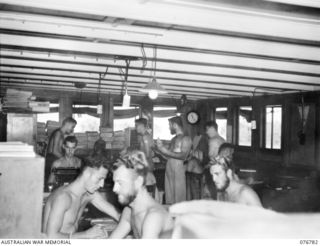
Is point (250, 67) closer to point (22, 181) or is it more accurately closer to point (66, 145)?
point (66, 145)

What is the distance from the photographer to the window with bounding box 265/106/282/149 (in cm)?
816

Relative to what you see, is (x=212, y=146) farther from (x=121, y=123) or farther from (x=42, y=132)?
(x=42, y=132)

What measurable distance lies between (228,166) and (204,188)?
8.89ft

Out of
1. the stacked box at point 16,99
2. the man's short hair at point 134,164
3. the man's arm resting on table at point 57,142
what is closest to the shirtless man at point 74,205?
the man's short hair at point 134,164

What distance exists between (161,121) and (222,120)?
183 centimetres

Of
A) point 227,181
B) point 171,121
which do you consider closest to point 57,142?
point 171,121

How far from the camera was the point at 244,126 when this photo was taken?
9.29 meters

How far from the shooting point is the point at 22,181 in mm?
1953

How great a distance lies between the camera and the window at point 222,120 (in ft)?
32.4

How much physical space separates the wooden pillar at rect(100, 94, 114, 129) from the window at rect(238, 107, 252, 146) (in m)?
3.50

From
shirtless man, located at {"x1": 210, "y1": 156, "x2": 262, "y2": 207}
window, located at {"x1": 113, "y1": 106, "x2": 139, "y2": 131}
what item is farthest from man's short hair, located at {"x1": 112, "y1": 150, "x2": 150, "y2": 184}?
window, located at {"x1": 113, "y1": 106, "x2": 139, "y2": 131}

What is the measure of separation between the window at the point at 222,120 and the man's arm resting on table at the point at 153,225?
24.7 ft

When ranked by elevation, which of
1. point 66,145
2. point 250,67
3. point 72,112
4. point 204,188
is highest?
point 250,67

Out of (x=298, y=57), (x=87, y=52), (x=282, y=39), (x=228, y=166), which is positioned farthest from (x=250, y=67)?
(x=87, y=52)
